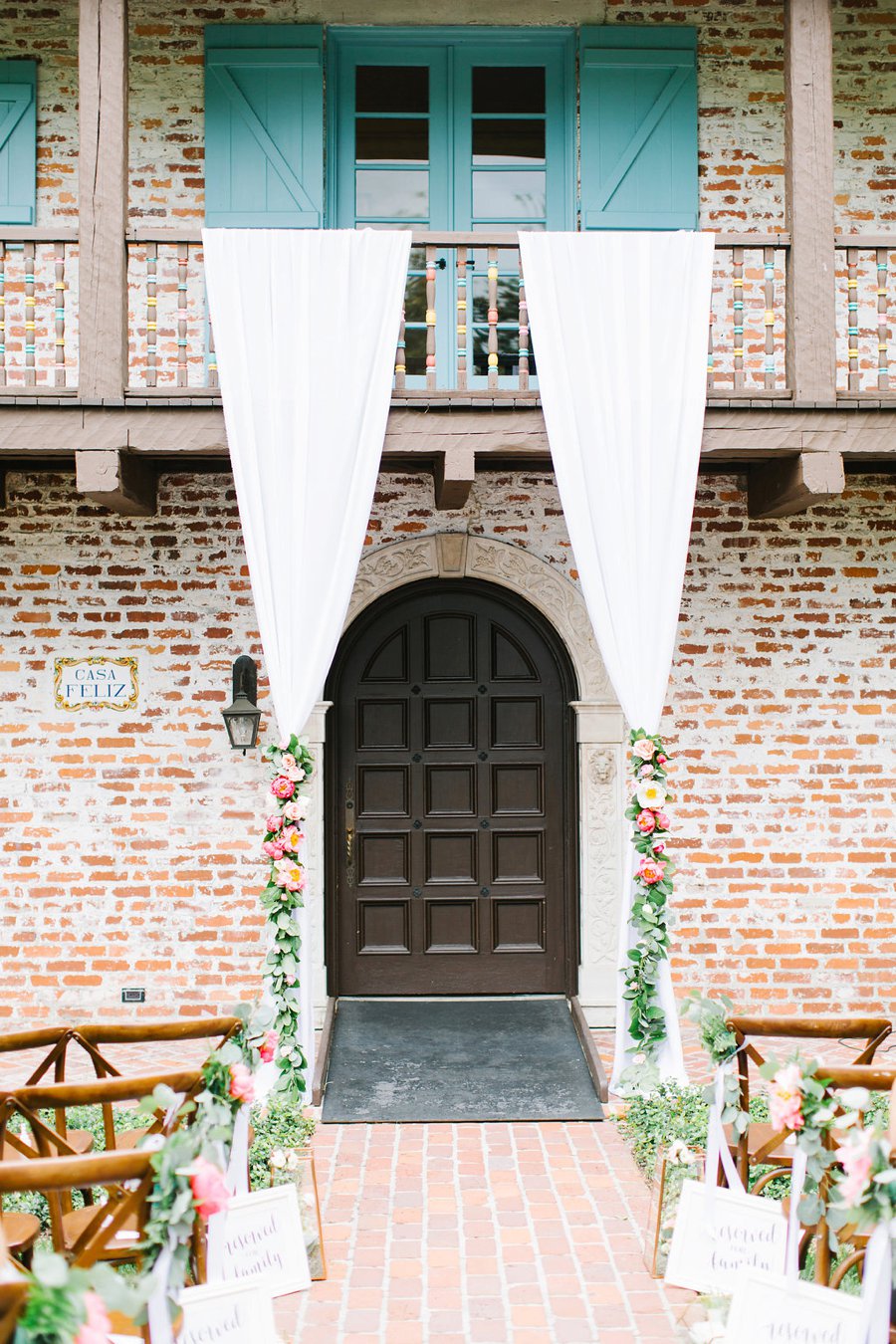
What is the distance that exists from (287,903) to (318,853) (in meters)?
1.37

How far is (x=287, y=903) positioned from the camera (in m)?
5.04

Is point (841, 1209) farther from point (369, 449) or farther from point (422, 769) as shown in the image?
point (422, 769)

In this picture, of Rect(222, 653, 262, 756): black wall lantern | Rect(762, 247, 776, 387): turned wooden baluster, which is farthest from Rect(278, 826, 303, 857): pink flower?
Rect(762, 247, 776, 387): turned wooden baluster

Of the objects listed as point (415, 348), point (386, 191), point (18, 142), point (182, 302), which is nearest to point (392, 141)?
point (386, 191)

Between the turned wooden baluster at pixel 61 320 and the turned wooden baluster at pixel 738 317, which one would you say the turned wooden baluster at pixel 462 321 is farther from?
the turned wooden baluster at pixel 61 320

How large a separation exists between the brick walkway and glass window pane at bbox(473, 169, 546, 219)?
16.7ft

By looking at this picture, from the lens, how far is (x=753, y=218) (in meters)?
6.46

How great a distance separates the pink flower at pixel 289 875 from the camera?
5.00 metres

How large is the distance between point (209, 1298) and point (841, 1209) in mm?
1625

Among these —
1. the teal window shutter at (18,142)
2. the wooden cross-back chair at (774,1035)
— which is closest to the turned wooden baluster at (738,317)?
the wooden cross-back chair at (774,1035)

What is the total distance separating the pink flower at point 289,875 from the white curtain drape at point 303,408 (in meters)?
0.24

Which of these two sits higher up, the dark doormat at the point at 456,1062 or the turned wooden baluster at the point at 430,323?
the turned wooden baluster at the point at 430,323

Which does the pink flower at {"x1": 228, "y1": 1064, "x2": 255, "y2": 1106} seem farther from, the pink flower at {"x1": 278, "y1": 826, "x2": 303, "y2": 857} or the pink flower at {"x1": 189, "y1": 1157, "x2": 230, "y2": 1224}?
the pink flower at {"x1": 278, "y1": 826, "x2": 303, "y2": 857}

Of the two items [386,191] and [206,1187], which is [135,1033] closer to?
[206,1187]
